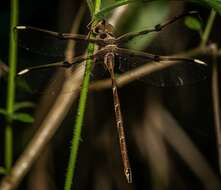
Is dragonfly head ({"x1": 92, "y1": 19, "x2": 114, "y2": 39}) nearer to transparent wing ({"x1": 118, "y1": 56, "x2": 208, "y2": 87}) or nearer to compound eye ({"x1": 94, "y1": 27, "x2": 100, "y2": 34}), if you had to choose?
compound eye ({"x1": 94, "y1": 27, "x2": 100, "y2": 34})

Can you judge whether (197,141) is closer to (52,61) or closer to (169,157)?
(169,157)

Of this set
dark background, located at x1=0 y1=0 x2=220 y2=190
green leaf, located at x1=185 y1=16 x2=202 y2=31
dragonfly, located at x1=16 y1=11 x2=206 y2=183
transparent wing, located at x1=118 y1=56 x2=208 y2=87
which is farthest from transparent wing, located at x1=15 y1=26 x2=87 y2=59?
dark background, located at x1=0 y1=0 x2=220 y2=190

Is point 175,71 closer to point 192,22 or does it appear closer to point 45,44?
point 192,22

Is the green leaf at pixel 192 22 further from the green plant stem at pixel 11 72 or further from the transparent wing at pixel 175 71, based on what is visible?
the green plant stem at pixel 11 72

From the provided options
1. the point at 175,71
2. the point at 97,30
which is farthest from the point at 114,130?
the point at 97,30

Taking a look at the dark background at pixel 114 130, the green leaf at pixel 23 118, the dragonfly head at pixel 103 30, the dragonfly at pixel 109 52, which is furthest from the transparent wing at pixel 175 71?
the dark background at pixel 114 130

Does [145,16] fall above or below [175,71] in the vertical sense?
above

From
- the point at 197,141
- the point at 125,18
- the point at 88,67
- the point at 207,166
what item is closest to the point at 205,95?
the point at 197,141
